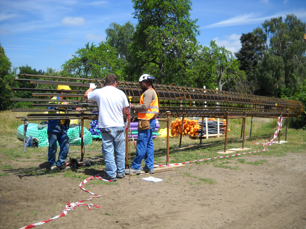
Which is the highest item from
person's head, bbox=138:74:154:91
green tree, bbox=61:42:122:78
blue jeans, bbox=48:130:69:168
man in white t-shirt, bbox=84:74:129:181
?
green tree, bbox=61:42:122:78

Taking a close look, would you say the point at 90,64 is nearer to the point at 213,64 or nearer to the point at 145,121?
the point at 213,64

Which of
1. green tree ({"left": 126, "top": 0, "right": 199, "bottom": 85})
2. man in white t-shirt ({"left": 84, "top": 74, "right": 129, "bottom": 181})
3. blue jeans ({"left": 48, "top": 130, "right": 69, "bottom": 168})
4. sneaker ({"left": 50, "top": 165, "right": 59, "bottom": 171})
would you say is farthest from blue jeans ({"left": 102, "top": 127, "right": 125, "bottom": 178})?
green tree ({"left": 126, "top": 0, "right": 199, "bottom": 85})

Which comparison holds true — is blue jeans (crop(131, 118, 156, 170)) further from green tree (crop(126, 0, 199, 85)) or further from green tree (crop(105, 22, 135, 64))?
green tree (crop(105, 22, 135, 64))

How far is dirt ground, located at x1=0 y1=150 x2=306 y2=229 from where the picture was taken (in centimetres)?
397

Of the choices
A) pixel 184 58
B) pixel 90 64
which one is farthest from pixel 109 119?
pixel 90 64

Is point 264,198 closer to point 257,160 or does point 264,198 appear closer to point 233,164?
point 233,164

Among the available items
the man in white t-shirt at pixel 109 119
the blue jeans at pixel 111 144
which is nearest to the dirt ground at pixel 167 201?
the blue jeans at pixel 111 144

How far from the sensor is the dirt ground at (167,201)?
397cm

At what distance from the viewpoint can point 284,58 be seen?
44.1m

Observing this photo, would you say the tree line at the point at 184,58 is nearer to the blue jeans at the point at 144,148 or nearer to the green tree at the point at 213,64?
the green tree at the point at 213,64

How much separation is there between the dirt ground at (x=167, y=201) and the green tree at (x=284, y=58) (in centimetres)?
3934

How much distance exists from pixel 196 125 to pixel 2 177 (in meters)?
11.5

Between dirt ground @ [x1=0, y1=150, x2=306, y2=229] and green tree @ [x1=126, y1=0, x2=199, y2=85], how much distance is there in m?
→ 23.8

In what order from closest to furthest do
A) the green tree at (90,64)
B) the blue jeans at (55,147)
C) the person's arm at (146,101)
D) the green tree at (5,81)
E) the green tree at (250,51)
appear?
the person's arm at (146,101), the blue jeans at (55,147), the green tree at (90,64), the green tree at (250,51), the green tree at (5,81)
